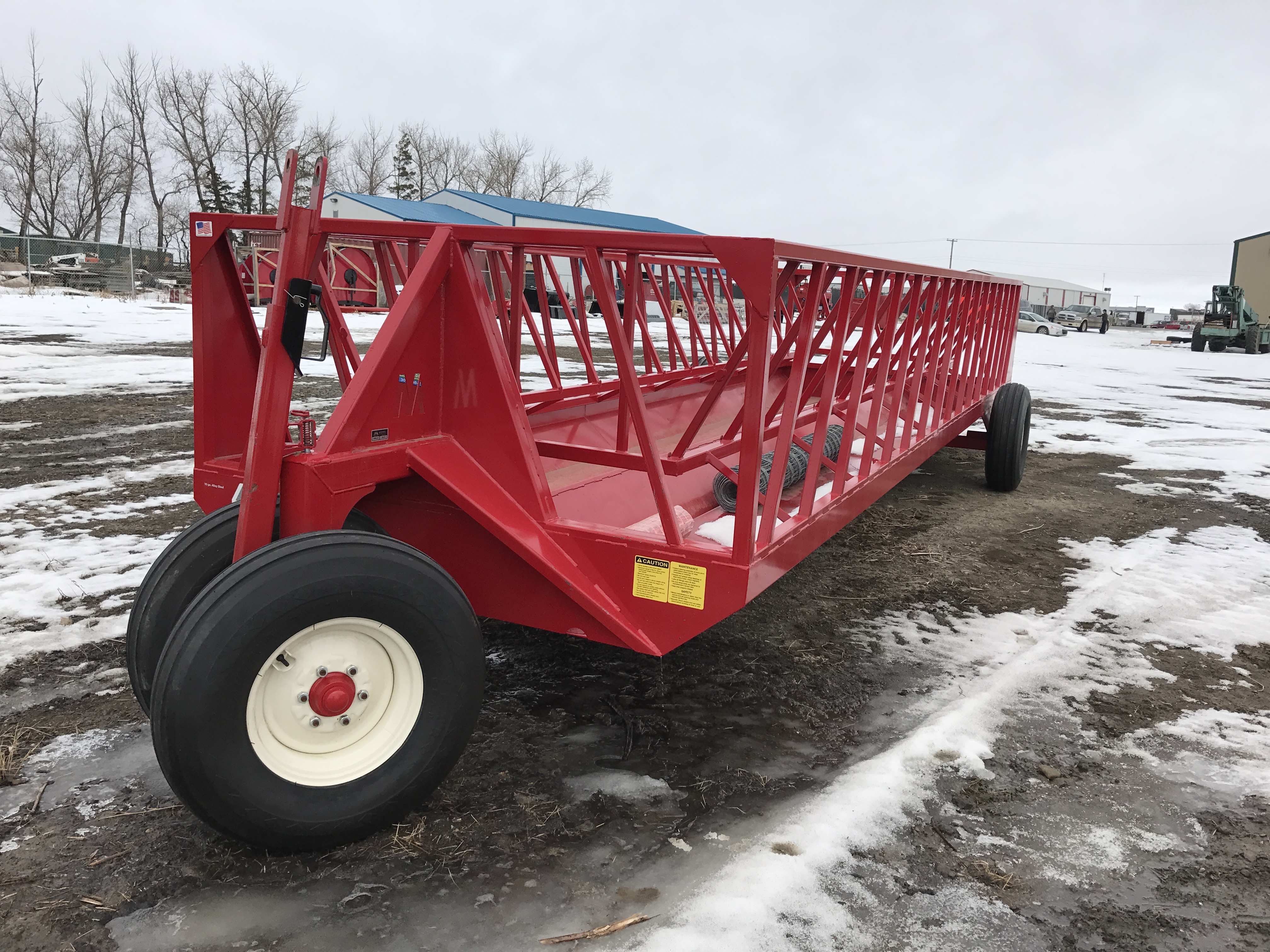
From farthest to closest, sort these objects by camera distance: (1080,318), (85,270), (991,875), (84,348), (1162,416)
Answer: (1080,318) < (85,270) < (84,348) < (1162,416) < (991,875)

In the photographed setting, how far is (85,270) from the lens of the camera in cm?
3244

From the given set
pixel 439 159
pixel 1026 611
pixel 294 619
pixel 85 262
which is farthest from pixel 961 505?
pixel 439 159

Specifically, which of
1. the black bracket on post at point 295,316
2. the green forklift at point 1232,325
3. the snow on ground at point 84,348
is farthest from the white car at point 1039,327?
the black bracket on post at point 295,316

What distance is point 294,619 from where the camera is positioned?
84.6 inches

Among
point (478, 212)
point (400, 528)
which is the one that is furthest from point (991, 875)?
point (478, 212)

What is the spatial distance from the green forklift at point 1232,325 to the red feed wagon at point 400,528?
3180 cm

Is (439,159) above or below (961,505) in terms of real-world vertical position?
above

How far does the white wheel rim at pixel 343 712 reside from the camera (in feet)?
7.29

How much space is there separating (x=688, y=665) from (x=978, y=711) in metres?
1.14

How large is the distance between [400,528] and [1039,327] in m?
42.0

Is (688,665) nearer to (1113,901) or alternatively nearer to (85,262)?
(1113,901)

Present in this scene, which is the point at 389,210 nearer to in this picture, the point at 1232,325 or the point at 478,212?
the point at 478,212

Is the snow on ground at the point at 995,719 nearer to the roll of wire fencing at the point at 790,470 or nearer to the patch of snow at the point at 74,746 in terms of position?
the roll of wire fencing at the point at 790,470

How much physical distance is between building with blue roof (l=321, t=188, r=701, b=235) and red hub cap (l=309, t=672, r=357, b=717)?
36123 mm
